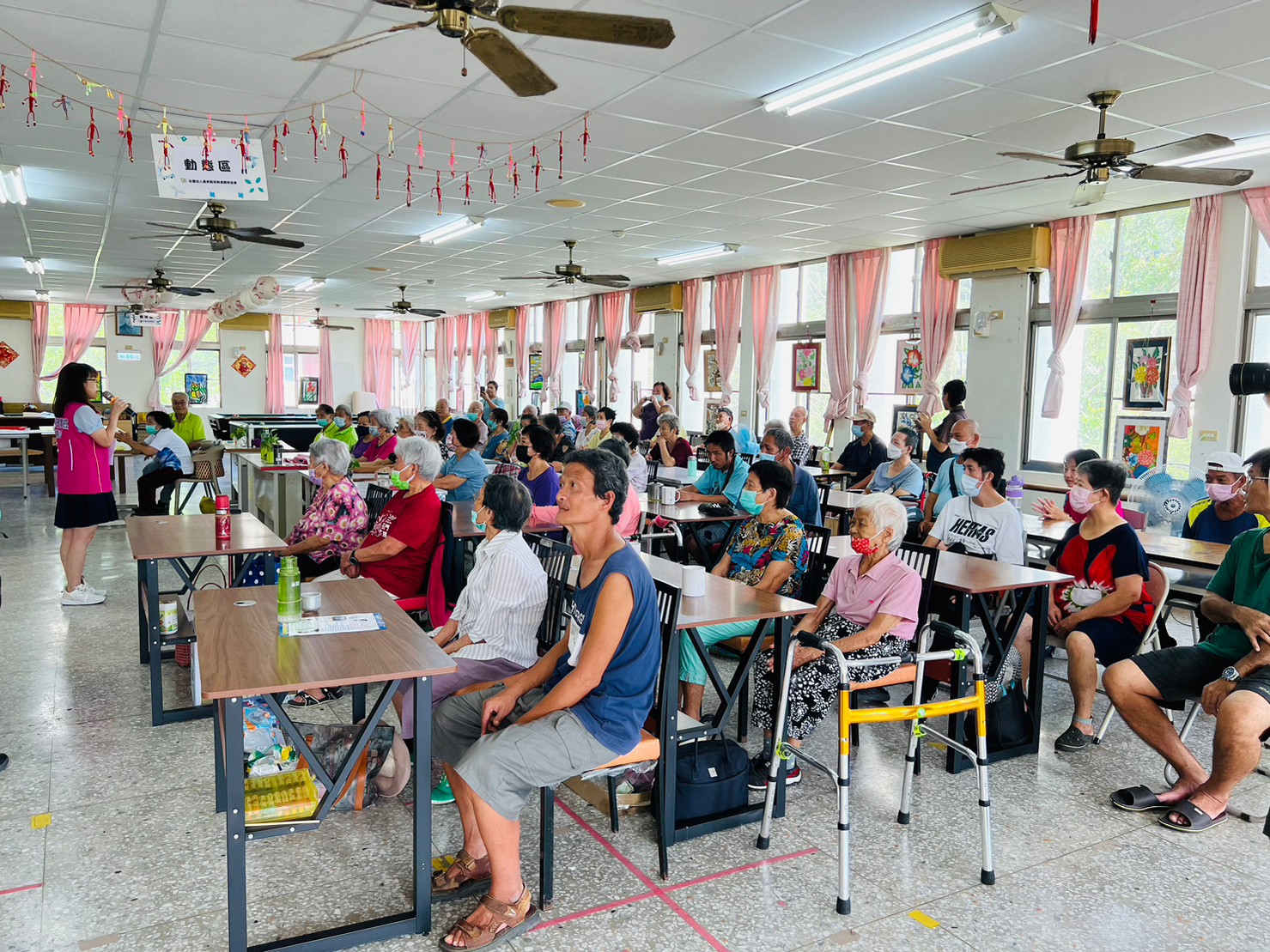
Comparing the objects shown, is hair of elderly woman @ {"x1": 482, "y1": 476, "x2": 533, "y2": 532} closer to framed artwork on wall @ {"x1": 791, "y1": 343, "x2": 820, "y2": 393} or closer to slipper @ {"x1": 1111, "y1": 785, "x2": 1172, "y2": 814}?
slipper @ {"x1": 1111, "y1": 785, "x2": 1172, "y2": 814}

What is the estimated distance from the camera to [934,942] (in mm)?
2340

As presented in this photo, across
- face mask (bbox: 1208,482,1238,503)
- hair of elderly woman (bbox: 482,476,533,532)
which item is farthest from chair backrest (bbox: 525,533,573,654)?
face mask (bbox: 1208,482,1238,503)

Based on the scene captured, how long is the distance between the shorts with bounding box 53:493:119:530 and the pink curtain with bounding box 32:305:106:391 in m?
15.7

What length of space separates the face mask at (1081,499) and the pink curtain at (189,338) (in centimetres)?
1992

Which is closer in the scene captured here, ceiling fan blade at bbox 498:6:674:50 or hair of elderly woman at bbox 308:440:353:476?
ceiling fan blade at bbox 498:6:674:50

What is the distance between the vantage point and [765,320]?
11.7 metres

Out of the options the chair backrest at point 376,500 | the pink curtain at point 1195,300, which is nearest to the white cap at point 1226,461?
the pink curtain at point 1195,300

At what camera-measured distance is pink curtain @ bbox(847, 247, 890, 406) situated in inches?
395

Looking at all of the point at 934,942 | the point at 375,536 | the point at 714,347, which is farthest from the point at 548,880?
the point at 714,347

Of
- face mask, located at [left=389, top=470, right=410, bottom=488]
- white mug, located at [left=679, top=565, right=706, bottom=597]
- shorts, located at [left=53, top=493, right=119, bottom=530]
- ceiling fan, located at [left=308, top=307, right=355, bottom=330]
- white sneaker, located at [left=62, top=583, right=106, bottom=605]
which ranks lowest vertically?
white sneaker, located at [left=62, top=583, right=106, bottom=605]

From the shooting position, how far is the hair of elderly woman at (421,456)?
4.02 metres

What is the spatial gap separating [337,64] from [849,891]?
441 centimetres

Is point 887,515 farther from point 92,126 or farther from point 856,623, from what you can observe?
point 92,126

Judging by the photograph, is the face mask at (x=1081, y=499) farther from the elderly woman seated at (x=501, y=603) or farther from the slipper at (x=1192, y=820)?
the elderly woman seated at (x=501, y=603)
